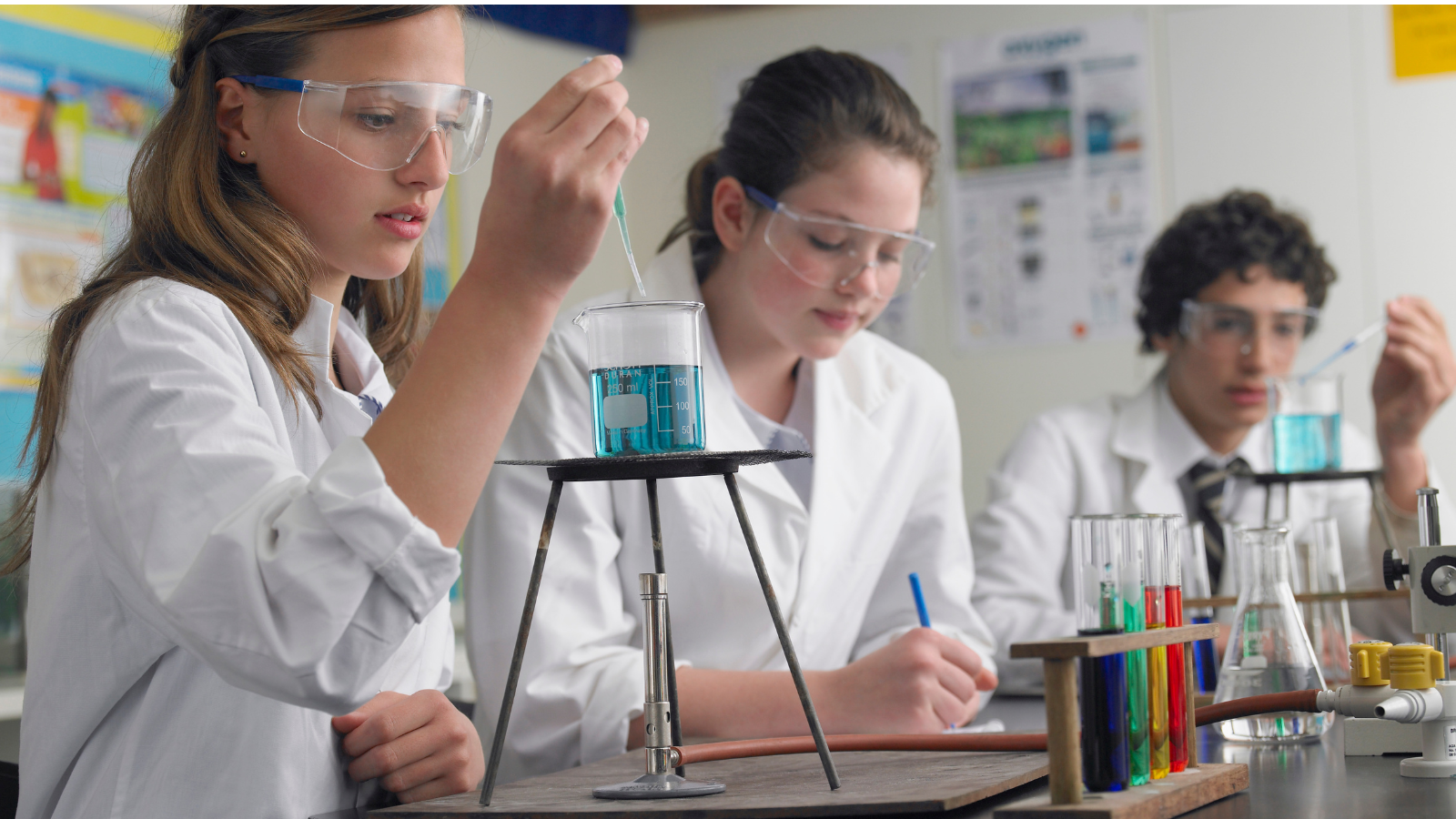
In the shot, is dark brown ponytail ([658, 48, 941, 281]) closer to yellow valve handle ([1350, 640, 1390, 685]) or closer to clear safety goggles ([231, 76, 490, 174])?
clear safety goggles ([231, 76, 490, 174])

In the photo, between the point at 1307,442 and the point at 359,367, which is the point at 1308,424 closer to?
the point at 1307,442

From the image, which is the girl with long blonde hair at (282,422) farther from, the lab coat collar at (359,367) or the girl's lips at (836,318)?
the girl's lips at (836,318)

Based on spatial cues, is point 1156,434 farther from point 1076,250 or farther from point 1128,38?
point 1128,38

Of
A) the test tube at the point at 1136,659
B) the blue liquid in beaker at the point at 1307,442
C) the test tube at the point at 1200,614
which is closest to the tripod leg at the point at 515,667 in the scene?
the test tube at the point at 1136,659

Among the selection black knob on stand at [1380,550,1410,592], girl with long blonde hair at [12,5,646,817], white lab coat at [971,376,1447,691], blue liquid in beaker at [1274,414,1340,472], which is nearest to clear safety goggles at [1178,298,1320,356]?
white lab coat at [971,376,1447,691]

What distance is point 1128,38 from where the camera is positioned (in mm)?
3611

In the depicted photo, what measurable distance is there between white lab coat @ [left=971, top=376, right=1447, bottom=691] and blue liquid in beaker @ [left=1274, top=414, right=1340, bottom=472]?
0.32 m

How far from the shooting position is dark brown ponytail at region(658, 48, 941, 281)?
1.87 m

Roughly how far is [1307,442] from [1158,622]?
4.61ft

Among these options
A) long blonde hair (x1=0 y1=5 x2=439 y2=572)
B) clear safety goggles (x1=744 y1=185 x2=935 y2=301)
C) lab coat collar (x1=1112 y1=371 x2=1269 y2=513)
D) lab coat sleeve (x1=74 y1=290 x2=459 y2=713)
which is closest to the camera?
lab coat sleeve (x1=74 y1=290 x2=459 y2=713)

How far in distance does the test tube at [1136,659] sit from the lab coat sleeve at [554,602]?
0.66 metres

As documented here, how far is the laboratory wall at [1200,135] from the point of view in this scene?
3.35 m

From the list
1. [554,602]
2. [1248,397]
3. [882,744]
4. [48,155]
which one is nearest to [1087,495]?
[1248,397]

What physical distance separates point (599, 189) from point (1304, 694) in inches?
34.9
